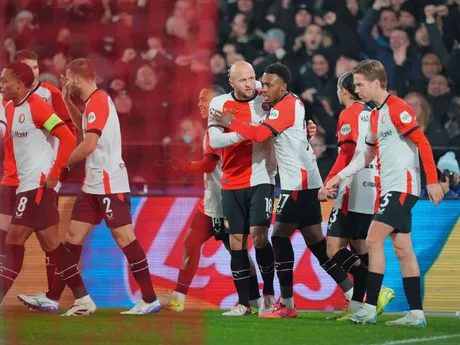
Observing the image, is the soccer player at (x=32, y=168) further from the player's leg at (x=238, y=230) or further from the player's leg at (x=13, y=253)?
the player's leg at (x=238, y=230)

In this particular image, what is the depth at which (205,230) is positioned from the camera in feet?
30.1

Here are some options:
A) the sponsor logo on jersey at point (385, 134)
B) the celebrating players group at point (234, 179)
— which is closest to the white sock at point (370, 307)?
the celebrating players group at point (234, 179)

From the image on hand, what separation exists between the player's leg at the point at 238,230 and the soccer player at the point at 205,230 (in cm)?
44

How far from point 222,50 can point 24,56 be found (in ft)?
11.1

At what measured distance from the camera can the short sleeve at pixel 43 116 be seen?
27.7 ft

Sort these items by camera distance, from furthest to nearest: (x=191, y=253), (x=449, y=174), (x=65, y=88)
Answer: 1. (x=449, y=174)
2. (x=191, y=253)
3. (x=65, y=88)

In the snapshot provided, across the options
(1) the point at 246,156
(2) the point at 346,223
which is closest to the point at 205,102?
(1) the point at 246,156

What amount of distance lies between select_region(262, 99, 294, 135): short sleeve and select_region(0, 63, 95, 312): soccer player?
5.46 ft

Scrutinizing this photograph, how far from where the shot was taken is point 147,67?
6.71 meters

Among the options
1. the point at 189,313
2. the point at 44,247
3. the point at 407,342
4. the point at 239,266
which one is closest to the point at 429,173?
the point at 407,342

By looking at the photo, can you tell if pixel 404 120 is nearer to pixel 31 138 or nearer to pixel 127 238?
pixel 127 238

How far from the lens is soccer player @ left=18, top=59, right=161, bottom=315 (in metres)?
8.36

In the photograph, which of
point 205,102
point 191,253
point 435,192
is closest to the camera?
point 435,192

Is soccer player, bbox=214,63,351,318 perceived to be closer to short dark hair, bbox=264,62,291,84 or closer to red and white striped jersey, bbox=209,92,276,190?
short dark hair, bbox=264,62,291,84
